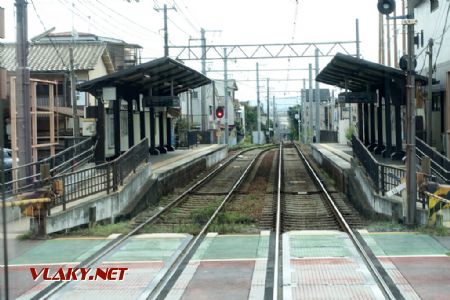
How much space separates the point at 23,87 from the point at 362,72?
14.0 meters

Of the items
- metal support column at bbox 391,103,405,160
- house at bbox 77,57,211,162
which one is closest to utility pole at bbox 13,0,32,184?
house at bbox 77,57,211,162

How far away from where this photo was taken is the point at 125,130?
2664cm

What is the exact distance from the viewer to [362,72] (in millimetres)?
22969

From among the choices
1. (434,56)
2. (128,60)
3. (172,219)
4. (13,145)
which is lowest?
(172,219)

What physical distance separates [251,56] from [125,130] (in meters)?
11.3

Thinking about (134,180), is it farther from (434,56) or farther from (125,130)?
(434,56)

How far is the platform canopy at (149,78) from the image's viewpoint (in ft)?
69.6

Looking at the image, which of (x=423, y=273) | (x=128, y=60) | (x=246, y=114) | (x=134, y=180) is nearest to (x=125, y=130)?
(x=134, y=180)

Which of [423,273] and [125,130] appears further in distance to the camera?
[125,130]

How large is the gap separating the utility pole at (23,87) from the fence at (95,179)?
993 millimetres

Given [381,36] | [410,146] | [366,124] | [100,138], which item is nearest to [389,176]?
[410,146]

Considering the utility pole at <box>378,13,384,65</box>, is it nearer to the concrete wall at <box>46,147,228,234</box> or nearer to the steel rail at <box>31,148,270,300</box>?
the concrete wall at <box>46,147,228,234</box>

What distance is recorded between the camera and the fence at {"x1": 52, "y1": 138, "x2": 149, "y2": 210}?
42.0 ft

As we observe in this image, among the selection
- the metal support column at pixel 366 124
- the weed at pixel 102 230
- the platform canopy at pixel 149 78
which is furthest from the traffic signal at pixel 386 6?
the metal support column at pixel 366 124
